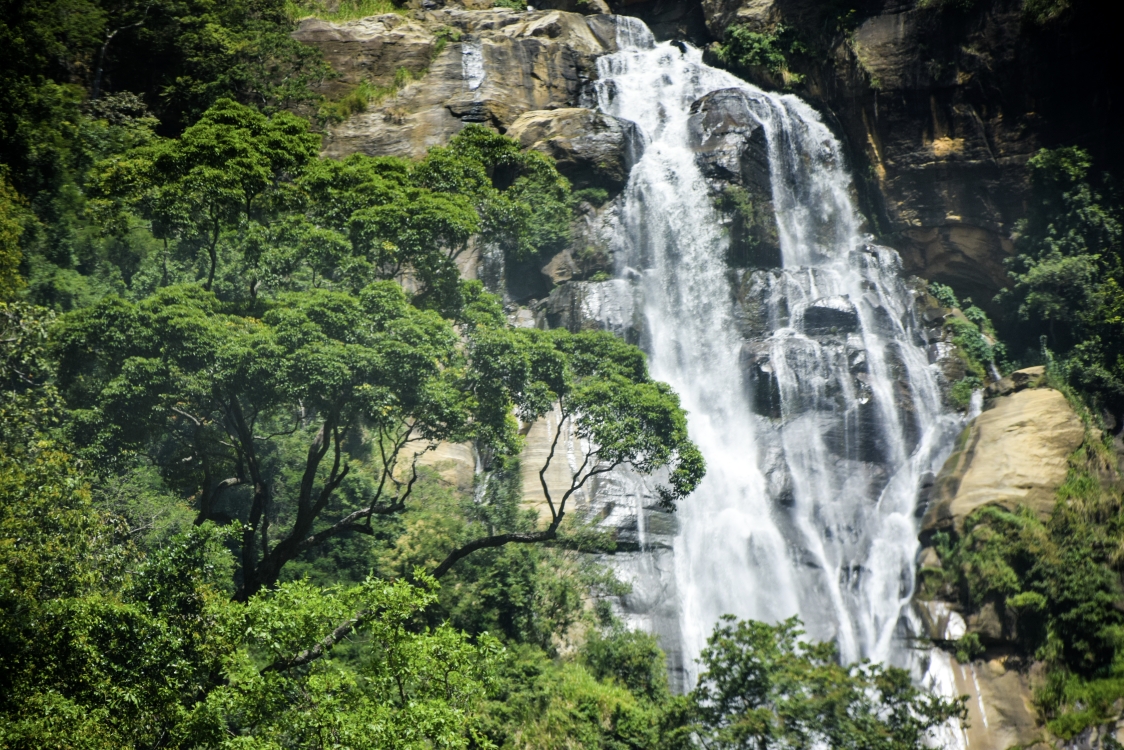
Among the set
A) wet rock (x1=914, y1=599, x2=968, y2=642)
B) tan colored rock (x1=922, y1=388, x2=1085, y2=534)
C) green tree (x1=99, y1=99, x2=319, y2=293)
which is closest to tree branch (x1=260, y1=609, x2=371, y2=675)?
green tree (x1=99, y1=99, x2=319, y2=293)

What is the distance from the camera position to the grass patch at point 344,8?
36.8m

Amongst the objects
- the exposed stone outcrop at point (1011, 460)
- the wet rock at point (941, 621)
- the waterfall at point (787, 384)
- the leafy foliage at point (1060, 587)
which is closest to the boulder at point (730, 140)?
the waterfall at point (787, 384)

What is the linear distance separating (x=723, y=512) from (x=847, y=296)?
27.7 ft

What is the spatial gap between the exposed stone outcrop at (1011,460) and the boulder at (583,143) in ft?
45.2

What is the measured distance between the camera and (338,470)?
21.3 m

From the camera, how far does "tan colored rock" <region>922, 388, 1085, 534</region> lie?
72.6ft

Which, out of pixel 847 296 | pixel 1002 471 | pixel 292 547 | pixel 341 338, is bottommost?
pixel 292 547

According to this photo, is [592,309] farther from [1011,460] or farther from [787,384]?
[1011,460]

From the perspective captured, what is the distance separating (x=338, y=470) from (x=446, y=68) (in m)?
17.1

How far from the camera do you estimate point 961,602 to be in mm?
21297

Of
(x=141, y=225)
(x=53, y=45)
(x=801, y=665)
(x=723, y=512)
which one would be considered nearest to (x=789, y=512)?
(x=723, y=512)

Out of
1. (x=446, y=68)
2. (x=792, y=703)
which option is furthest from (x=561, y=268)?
(x=792, y=703)

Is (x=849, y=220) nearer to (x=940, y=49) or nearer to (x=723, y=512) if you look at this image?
(x=940, y=49)

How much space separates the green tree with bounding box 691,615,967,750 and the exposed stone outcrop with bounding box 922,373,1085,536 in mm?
8043
